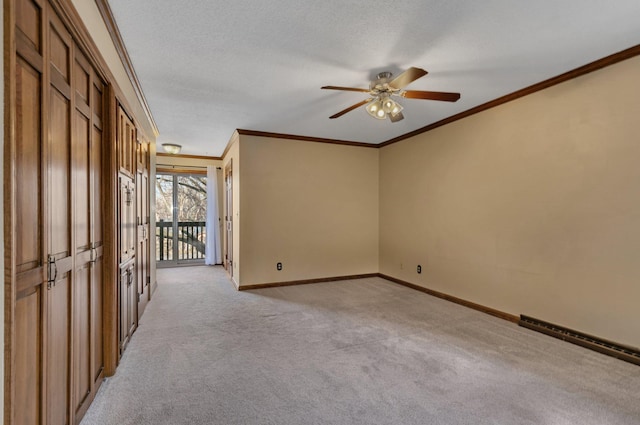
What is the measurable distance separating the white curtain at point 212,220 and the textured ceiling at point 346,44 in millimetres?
3252

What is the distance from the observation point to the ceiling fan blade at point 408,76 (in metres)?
2.31

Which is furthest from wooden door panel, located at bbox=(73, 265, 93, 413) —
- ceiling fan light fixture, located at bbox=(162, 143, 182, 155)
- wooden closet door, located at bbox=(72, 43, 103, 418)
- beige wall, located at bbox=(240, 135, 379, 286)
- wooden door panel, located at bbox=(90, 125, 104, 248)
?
ceiling fan light fixture, located at bbox=(162, 143, 182, 155)

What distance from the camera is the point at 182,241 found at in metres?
7.15

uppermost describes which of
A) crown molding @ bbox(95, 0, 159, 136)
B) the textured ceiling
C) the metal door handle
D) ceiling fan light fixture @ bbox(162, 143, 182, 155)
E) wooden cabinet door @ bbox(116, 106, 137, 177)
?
the textured ceiling

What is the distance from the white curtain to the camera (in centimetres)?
684

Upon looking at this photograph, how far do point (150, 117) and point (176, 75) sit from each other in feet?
4.82

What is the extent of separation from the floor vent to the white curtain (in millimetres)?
5823

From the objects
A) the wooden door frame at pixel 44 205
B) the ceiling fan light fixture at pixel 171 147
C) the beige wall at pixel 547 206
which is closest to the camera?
the wooden door frame at pixel 44 205

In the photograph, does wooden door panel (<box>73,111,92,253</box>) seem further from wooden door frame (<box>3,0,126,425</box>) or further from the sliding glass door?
the sliding glass door

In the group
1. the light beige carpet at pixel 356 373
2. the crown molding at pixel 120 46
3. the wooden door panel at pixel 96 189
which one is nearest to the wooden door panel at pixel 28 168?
the wooden door panel at pixel 96 189

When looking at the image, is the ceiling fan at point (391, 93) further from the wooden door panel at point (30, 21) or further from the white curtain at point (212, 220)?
the white curtain at point (212, 220)

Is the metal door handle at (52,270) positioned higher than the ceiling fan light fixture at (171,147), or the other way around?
the ceiling fan light fixture at (171,147)

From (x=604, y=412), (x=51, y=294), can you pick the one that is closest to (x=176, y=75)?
(x=51, y=294)

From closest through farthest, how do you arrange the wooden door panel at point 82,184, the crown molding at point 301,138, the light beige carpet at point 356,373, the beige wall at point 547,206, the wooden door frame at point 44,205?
the wooden door frame at point 44,205, the wooden door panel at point 82,184, the light beige carpet at point 356,373, the beige wall at point 547,206, the crown molding at point 301,138
